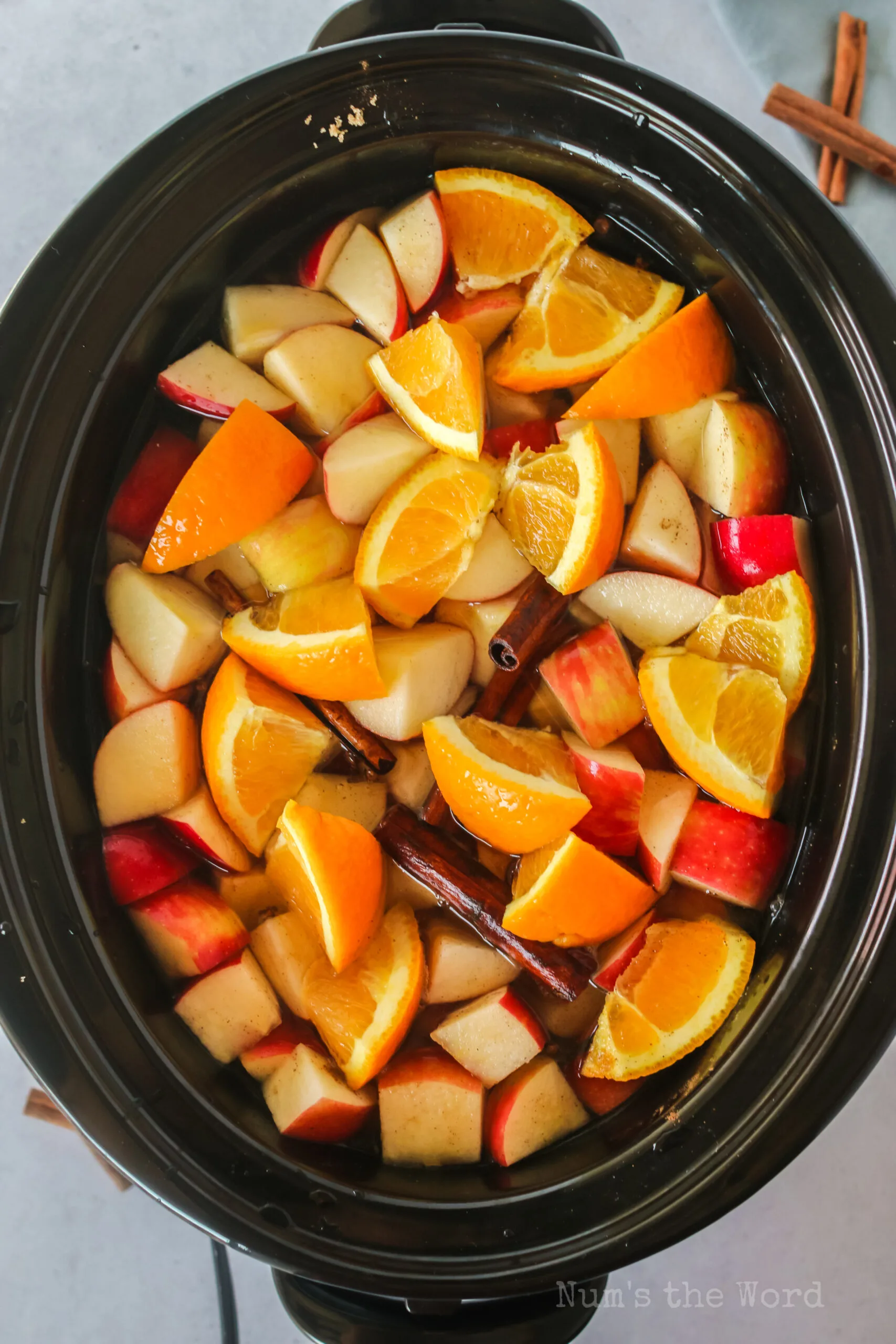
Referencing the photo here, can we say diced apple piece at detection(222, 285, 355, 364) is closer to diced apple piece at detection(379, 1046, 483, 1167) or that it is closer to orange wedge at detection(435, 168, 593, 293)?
orange wedge at detection(435, 168, 593, 293)

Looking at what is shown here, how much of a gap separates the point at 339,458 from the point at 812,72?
0.95m

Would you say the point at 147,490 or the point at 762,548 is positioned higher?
the point at 762,548

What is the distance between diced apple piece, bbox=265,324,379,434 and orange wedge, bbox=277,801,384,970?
43 centimetres

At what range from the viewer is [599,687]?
951 millimetres

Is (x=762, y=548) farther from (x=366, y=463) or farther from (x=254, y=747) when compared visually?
(x=254, y=747)

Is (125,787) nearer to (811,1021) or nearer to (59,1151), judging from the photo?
(59,1151)

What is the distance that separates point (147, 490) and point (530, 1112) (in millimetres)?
780

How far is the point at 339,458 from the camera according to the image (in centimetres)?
96

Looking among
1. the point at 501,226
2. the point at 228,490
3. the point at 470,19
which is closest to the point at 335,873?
the point at 228,490

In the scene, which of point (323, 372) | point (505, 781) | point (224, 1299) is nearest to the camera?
point (505, 781)

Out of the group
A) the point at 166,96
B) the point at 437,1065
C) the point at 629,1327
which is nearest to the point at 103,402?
the point at 166,96

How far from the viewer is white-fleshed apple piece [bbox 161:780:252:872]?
95cm

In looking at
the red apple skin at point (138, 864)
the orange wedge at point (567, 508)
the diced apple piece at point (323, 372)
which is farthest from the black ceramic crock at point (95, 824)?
the orange wedge at point (567, 508)

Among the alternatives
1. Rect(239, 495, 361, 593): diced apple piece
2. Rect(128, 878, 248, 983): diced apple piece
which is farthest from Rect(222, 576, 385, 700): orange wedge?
Rect(128, 878, 248, 983): diced apple piece
